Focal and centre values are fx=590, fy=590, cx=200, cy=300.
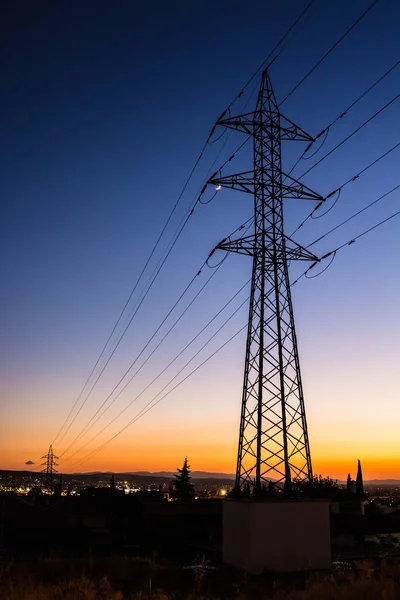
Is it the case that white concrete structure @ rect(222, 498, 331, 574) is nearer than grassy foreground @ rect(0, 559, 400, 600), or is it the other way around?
grassy foreground @ rect(0, 559, 400, 600)

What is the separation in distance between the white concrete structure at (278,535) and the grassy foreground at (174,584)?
65 centimetres

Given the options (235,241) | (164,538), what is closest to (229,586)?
(235,241)

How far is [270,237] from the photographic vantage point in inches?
975

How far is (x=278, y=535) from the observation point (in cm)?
1909

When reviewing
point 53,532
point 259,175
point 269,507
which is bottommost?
point 53,532

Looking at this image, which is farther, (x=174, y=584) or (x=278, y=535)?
(x=278, y=535)

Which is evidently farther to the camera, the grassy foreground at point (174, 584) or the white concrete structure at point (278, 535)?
the white concrete structure at point (278, 535)

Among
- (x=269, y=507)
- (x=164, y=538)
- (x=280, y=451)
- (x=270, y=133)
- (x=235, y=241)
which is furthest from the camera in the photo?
(x=164, y=538)

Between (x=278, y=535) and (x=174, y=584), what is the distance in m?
3.67

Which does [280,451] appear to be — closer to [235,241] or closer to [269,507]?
[269,507]

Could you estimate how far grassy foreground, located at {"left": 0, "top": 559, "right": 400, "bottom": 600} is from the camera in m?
12.6

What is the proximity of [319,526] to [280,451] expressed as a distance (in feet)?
9.93

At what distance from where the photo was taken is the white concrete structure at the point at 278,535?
18859 millimetres

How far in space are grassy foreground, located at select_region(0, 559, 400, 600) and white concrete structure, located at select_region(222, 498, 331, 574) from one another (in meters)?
0.65
